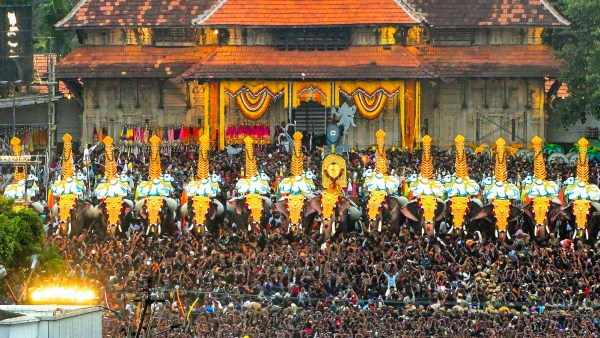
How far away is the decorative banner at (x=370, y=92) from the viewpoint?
273ft

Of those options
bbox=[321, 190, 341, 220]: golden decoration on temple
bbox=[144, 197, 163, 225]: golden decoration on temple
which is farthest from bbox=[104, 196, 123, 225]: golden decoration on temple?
bbox=[321, 190, 341, 220]: golden decoration on temple

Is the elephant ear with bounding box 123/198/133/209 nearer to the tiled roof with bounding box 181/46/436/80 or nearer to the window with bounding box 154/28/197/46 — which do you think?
the tiled roof with bounding box 181/46/436/80

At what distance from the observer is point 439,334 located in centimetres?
6147

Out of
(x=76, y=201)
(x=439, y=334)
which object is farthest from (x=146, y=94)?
(x=439, y=334)

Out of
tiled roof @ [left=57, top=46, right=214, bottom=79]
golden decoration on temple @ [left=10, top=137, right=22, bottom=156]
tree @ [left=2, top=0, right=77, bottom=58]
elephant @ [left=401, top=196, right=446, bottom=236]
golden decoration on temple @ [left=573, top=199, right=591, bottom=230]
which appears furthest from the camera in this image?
tree @ [left=2, top=0, right=77, bottom=58]

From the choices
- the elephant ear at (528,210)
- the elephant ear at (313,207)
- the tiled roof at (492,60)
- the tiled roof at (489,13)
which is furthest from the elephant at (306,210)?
the tiled roof at (489,13)

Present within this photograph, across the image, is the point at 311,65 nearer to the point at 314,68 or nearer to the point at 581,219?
the point at 314,68

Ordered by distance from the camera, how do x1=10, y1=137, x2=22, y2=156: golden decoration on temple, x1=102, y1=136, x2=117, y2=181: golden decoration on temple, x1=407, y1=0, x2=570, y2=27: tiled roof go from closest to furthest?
x1=102, y1=136, x2=117, y2=181: golden decoration on temple → x1=10, y1=137, x2=22, y2=156: golden decoration on temple → x1=407, y1=0, x2=570, y2=27: tiled roof

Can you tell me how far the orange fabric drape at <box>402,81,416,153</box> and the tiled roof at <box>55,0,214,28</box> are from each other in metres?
7.62

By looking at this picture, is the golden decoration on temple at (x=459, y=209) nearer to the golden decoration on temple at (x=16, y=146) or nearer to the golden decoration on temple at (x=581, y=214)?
the golden decoration on temple at (x=581, y=214)

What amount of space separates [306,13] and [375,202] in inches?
497

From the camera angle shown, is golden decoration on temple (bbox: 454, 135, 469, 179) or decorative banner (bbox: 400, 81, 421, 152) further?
decorative banner (bbox: 400, 81, 421, 152)

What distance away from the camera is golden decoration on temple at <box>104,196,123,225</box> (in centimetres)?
7356

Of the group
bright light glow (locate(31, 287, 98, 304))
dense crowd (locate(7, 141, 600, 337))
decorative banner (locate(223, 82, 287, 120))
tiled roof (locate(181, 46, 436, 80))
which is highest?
tiled roof (locate(181, 46, 436, 80))
